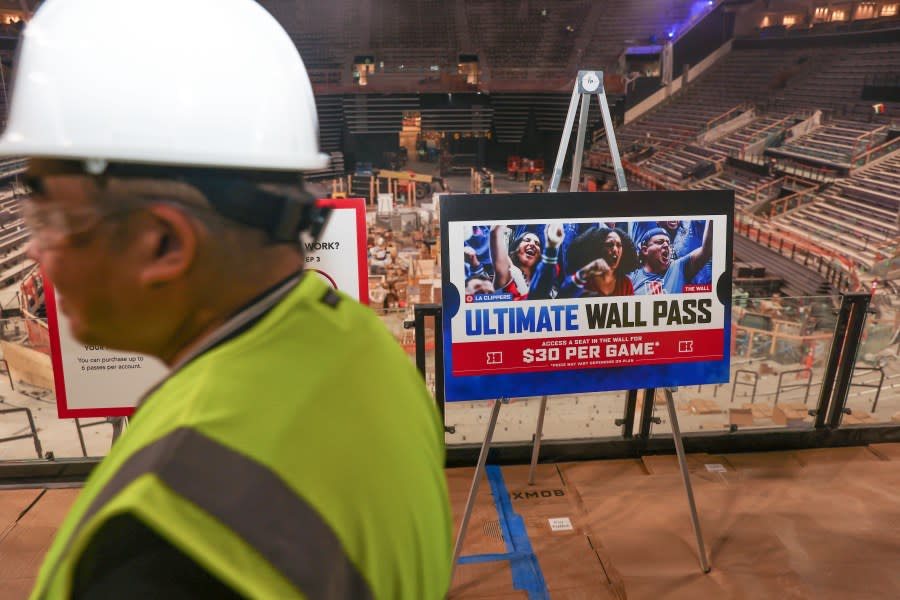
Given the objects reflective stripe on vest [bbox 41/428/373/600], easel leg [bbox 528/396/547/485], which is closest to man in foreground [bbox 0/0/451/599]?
reflective stripe on vest [bbox 41/428/373/600]

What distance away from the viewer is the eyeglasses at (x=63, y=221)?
1.82 feet

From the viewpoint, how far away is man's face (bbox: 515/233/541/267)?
201cm

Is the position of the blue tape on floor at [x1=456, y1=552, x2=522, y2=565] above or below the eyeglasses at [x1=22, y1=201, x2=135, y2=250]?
below

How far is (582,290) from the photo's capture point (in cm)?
206

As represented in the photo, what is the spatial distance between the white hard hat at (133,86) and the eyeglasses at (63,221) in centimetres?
5

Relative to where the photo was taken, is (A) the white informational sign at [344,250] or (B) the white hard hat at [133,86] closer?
(B) the white hard hat at [133,86]

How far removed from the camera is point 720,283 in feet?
6.92

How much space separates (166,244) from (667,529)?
7.48ft

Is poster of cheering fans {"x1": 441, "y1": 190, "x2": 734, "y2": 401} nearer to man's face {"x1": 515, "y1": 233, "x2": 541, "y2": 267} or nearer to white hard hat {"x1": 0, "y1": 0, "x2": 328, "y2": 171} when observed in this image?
man's face {"x1": 515, "y1": 233, "x2": 541, "y2": 267}

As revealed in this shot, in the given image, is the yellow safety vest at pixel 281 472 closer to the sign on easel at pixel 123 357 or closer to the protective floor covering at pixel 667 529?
the sign on easel at pixel 123 357

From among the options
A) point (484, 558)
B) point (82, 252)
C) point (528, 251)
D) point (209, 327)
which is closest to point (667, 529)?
point (484, 558)

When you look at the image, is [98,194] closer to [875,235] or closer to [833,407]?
[833,407]

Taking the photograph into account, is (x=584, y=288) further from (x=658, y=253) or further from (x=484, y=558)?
(x=484, y=558)

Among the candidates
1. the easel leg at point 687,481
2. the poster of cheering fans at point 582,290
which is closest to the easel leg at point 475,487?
the poster of cheering fans at point 582,290
